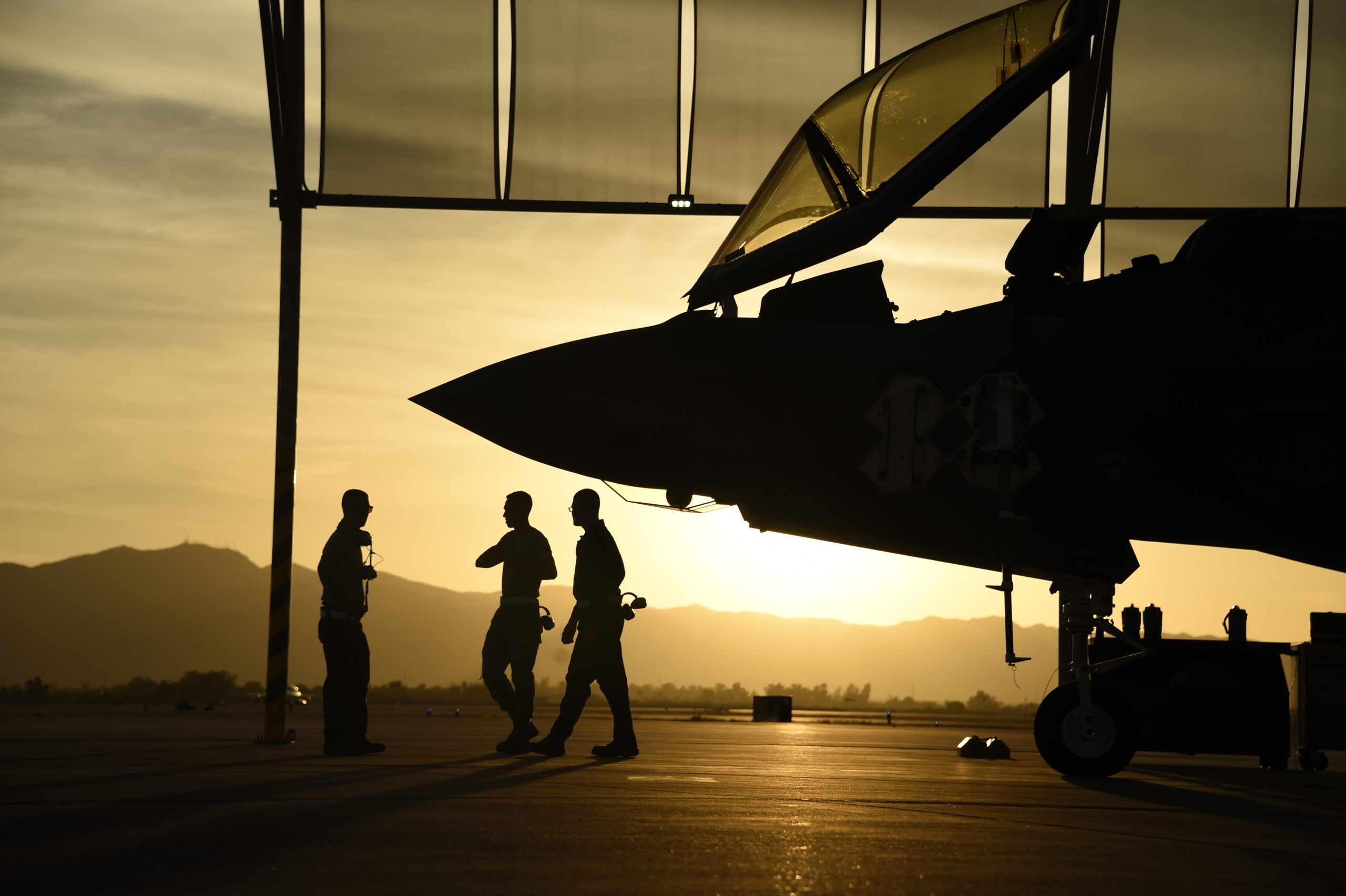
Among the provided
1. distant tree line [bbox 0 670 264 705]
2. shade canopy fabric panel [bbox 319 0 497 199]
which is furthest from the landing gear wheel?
distant tree line [bbox 0 670 264 705]

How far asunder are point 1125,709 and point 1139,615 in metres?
3.01

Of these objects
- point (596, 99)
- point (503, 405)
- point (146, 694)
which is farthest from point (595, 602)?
point (146, 694)

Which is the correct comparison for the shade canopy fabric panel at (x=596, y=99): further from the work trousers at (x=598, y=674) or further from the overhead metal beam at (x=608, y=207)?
the work trousers at (x=598, y=674)

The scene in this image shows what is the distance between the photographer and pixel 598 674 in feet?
31.0

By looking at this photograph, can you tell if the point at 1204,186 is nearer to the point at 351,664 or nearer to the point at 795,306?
the point at 795,306

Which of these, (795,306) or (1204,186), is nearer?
(795,306)

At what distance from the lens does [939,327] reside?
8000 mm

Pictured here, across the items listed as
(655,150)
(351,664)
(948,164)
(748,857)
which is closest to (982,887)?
(748,857)

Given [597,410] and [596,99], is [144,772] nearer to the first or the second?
[597,410]

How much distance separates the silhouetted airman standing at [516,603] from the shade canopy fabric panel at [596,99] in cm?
374

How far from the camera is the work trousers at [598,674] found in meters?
9.37

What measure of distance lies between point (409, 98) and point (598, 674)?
254 inches

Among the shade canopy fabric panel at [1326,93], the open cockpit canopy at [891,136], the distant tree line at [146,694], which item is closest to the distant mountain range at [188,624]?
the distant tree line at [146,694]

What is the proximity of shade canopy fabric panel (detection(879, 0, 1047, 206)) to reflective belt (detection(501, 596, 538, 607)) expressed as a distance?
19.1 ft
